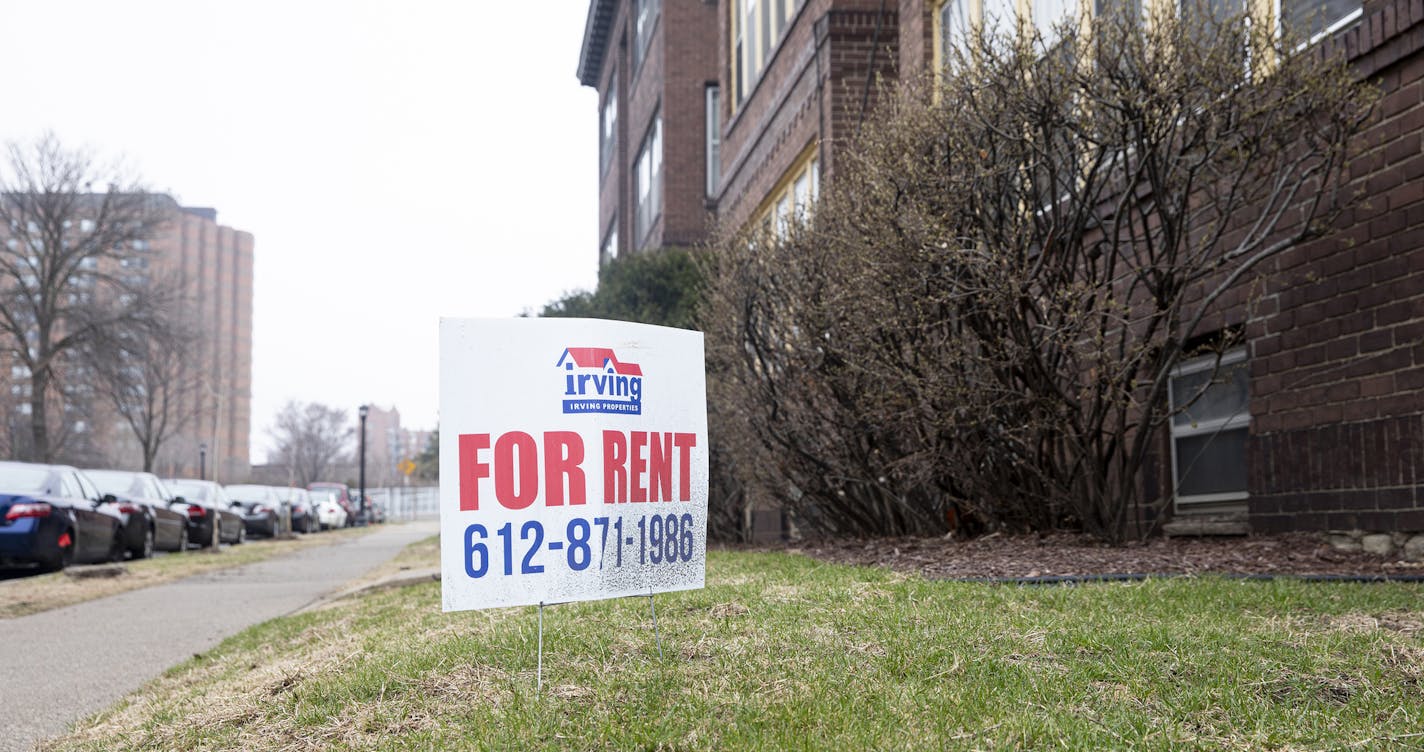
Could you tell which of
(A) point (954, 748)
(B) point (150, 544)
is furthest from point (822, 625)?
(B) point (150, 544)

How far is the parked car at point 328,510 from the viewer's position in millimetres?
42819

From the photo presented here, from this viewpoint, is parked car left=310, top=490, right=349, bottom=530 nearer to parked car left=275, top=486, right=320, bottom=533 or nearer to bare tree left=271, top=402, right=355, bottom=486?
parked car left=275, top=486, right=320, bottom=533

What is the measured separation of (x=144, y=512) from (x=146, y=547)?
1.76 feet

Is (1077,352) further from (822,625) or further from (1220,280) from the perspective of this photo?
(822,625)

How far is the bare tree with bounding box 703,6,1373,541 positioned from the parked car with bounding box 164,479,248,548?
1729 centimetres

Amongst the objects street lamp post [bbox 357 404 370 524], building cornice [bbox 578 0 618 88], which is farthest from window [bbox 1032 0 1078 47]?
street lamp post [bbox 357 404 370 524]

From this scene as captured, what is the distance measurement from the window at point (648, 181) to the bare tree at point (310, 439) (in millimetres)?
64308

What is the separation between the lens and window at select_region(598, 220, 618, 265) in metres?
33.1

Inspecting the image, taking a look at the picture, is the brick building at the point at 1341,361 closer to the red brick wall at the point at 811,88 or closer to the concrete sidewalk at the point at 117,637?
the red brick wall at the point at 811,88

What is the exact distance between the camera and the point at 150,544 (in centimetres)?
1994

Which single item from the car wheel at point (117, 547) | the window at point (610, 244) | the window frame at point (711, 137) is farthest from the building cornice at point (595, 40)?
the car wheel at point (117, 547)

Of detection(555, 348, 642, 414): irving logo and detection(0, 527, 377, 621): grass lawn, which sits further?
detection(0, 527, 377, 621): grass lawn

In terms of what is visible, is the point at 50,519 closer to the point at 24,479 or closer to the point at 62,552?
the point at 62,552

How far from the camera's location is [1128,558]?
7633 millimetres
